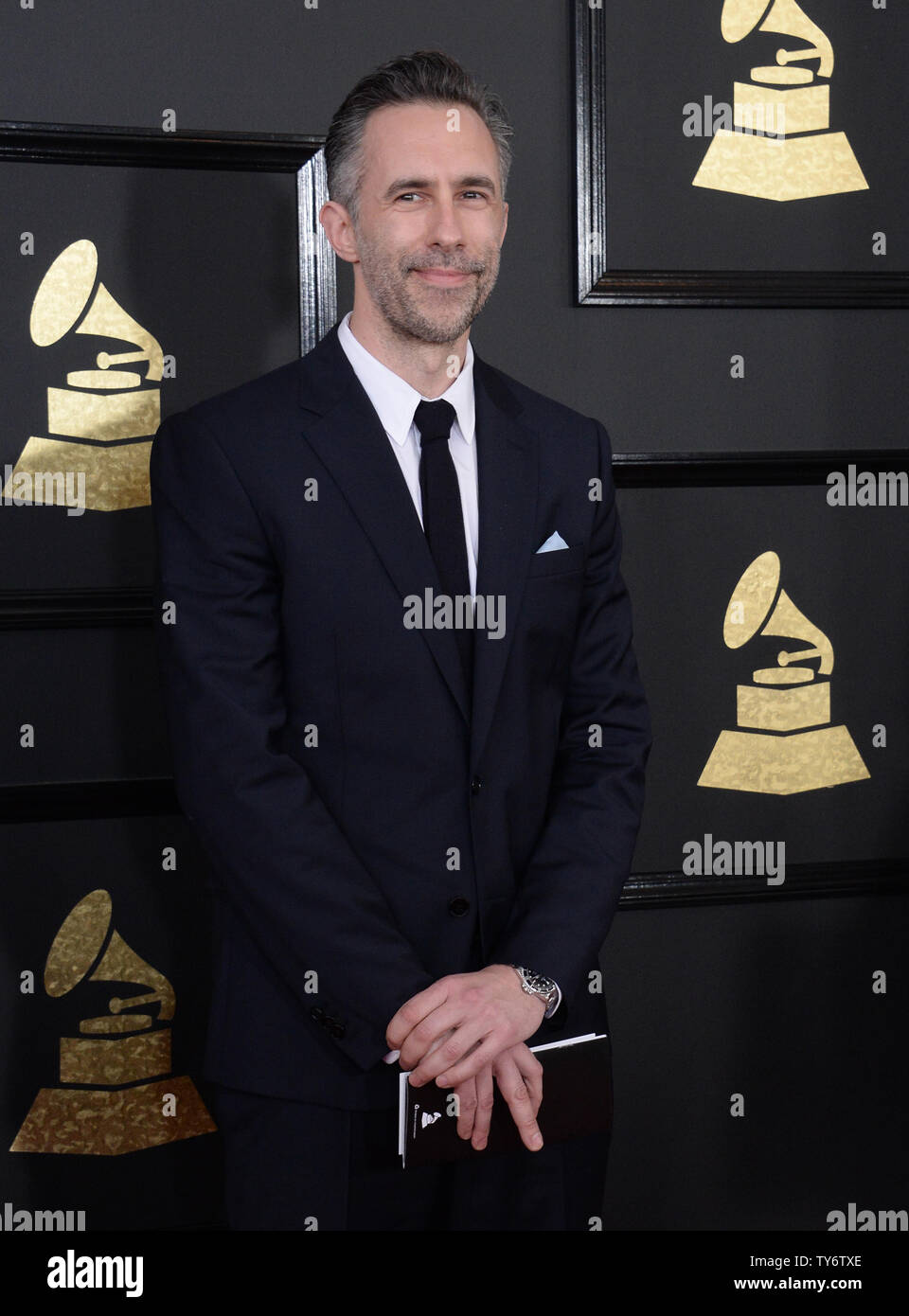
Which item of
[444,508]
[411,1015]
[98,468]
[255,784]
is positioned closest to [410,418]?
[444,508]

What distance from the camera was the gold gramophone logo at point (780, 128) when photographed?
2205 mm

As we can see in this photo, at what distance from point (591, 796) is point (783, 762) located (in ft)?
2.48

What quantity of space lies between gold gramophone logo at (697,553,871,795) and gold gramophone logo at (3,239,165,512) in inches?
41.6

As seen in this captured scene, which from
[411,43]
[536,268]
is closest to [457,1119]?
[536,268]

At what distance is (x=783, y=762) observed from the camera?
2340 mm

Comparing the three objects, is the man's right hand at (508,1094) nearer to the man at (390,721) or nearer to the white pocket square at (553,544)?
the man at (390,721)

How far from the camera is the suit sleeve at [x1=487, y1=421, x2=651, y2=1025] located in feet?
5.27

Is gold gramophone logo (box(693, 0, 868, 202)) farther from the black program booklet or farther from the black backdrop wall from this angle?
the black program booklet

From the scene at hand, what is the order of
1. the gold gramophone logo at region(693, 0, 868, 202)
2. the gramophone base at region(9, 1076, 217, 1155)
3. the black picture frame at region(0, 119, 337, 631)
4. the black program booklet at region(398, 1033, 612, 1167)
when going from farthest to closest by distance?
the gold gramophone logo at region(693, 0, 868, 202) → the gramophone base at region(9, 1076, 217, 1155) → the black picture frame at region(0, 119, 337, 631) → the black program booklet at region(398, 1033, 612, 1167)

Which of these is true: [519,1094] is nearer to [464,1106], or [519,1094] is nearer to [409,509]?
[464,1106]

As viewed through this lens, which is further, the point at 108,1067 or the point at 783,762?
the point at 783,762


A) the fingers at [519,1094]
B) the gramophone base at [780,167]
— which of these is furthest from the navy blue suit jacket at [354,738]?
the gramophone base at [780,167]

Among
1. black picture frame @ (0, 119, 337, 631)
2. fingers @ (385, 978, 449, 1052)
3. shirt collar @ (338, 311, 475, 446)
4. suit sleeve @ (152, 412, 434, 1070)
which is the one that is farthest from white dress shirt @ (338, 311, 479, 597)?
fingers @ (385, 978, 449, 1052)

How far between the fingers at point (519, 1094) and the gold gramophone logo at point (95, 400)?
3.51 feet
